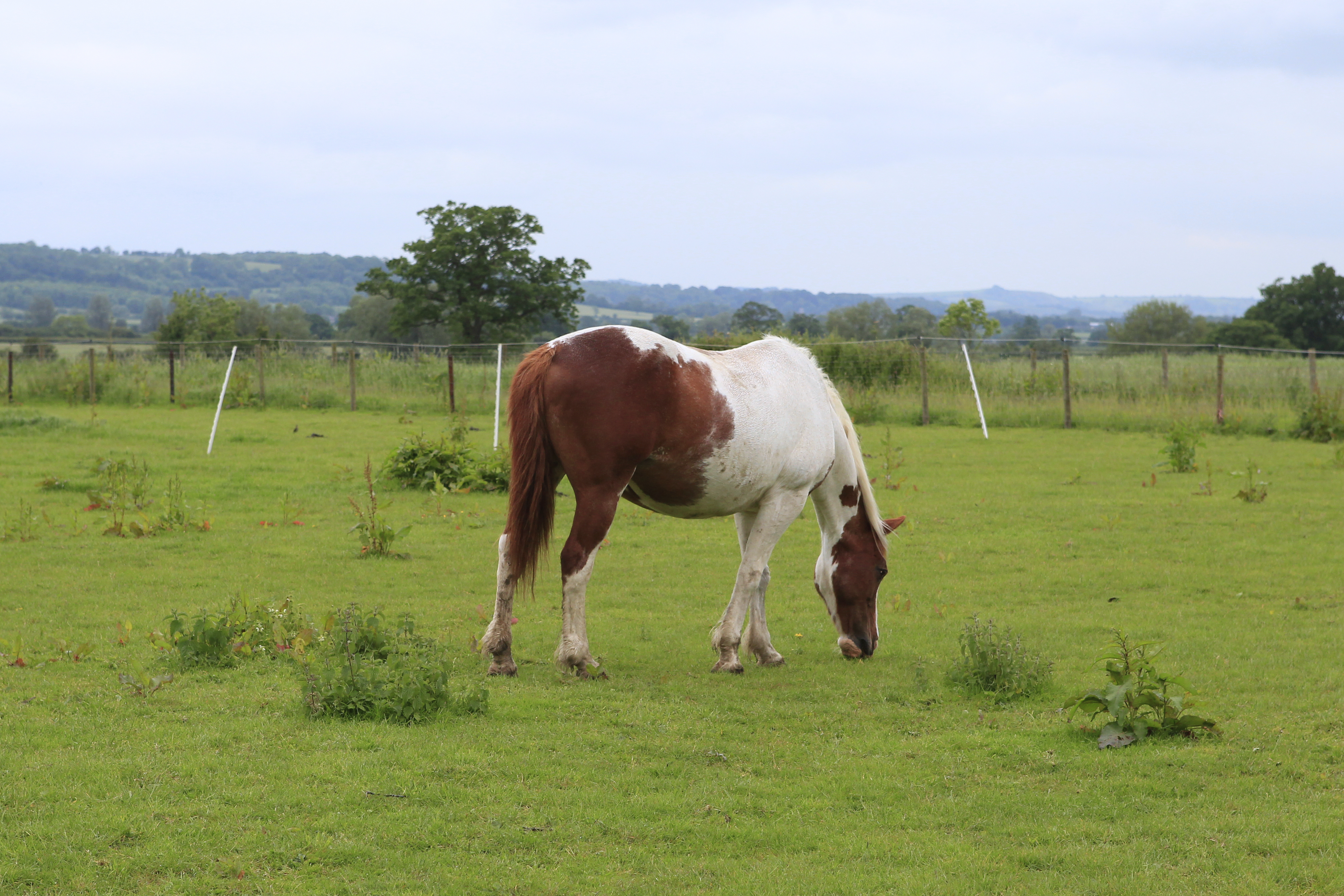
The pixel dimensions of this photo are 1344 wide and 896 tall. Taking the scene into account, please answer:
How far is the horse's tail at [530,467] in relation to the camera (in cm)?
600

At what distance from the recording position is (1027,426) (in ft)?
72.5

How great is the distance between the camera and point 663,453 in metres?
6.14

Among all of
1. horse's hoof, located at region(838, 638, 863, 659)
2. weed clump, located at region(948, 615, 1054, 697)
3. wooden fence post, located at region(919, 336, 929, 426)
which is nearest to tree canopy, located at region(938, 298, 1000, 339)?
wooden fence post, located at region(919, 336, 929, 426)

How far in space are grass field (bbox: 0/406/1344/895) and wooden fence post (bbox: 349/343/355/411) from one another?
15.0 metres

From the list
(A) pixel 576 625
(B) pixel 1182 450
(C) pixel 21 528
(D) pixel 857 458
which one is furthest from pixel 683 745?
(B) pixel 1182 450

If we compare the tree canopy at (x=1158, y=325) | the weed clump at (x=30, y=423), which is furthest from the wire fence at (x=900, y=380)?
the tree canopy at (x=1158, y=325)

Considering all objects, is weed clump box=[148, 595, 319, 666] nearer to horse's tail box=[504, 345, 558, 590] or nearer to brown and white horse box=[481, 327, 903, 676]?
brown and white horse box=[481, 327, 903, 676]

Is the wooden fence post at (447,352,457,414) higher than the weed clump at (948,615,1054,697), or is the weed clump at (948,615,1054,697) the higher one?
the wooden fence post at (447,352,457,414)

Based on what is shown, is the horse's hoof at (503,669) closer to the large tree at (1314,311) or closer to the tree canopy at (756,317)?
the tree canopy at (756,317)

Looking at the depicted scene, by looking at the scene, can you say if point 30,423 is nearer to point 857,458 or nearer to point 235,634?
point 235,634

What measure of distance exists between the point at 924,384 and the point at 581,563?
58.0 ft

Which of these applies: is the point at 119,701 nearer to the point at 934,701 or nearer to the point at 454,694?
the point at 454,694

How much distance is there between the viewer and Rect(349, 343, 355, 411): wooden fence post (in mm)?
25234

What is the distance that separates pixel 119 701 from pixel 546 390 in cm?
263
